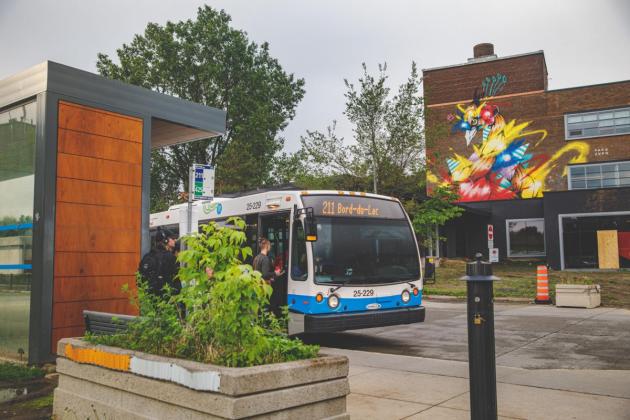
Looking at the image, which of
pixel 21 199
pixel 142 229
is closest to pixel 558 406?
pixel 142 229

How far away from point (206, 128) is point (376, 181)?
56.1 ft

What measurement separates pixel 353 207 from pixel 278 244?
5.29 feet

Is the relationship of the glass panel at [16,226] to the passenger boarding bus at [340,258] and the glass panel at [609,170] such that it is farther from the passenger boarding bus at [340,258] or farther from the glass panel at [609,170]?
the glass panel at [609,170]

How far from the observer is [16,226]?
8125 mm

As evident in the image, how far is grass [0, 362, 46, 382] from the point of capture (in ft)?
22.1

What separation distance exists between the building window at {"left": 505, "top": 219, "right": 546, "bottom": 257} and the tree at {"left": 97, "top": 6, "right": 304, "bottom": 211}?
17.1 m

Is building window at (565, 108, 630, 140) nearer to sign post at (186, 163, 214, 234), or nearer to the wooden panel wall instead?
sign post at (186, 163, 214, 234)

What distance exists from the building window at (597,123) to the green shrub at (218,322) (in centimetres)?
4007

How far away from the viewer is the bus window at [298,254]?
9914 mm

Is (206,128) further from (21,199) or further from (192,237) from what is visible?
(192,237)

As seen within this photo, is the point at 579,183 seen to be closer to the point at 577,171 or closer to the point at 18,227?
the point at 577,171

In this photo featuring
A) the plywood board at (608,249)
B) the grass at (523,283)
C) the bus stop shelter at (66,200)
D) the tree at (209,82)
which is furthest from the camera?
the tree at (209,82)

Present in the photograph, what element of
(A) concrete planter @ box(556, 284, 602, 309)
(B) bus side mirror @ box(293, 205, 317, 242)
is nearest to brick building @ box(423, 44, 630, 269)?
(A) concrete planter @ box(556, 284, 602, 309)

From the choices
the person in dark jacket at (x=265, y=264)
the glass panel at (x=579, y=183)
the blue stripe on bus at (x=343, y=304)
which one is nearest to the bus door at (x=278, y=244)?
the person in dark jacket at (x=265, y=264)
